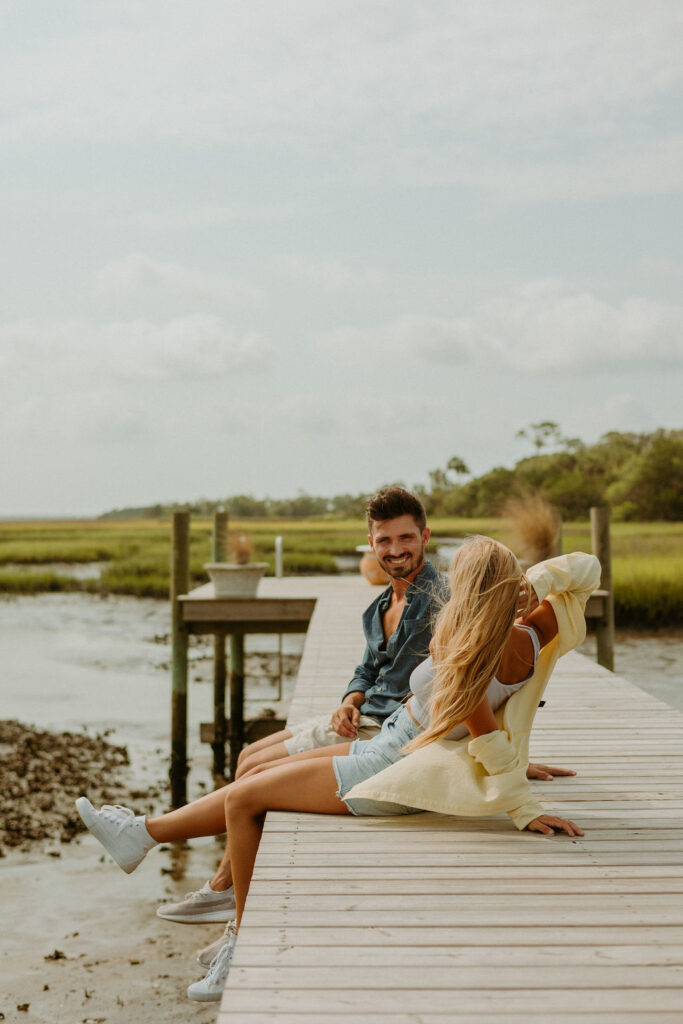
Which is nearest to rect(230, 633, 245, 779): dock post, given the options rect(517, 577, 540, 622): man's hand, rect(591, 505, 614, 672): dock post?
rect(591, 505, 614, 672): dock post

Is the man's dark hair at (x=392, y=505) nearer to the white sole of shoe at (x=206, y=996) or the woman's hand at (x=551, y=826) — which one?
the woman's hand at (x=551, y=826)

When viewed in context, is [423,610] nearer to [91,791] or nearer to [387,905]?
[387,905]

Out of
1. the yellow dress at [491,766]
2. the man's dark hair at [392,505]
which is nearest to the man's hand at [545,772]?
the yellow dress at [491,766]

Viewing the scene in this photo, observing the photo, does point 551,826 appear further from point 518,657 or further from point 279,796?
point 279,796

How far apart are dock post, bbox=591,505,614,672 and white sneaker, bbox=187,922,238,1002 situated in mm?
7124

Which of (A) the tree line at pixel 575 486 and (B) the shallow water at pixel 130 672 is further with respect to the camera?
(A) the tree line at pixel 575 486

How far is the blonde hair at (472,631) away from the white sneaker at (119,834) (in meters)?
1.07

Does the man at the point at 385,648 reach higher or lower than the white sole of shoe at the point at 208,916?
higher

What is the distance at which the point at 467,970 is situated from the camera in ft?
7.72

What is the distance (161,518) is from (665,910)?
70659mm

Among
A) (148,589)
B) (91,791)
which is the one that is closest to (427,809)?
(91,791)

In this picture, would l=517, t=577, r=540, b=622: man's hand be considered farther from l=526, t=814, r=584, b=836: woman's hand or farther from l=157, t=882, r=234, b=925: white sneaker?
l=157, t=882, r=234, b=925: white sneaker

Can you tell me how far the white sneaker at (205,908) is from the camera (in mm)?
3506

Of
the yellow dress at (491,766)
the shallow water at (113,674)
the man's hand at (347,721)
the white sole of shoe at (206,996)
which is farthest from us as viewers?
the shallow water at (113,674)
